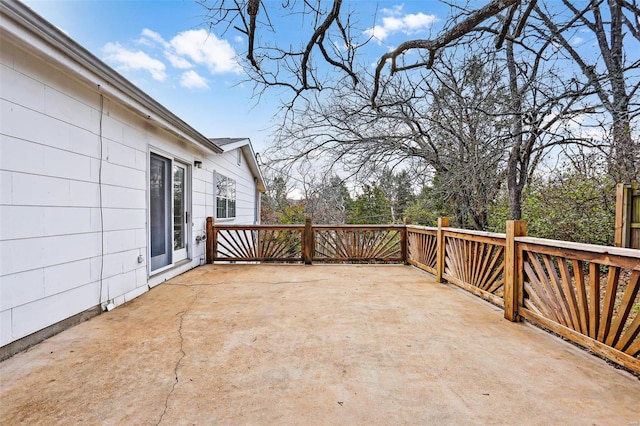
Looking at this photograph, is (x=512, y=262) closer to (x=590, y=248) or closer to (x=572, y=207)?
(x=590, y=248)

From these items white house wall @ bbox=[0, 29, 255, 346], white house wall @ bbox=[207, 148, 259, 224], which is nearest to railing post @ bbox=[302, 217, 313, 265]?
white house wall @ bbox=[207, 148, 259, 224]

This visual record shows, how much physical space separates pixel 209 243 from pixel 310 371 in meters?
4.70

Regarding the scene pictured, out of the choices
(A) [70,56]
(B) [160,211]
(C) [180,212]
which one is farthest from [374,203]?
(A) [70,56]

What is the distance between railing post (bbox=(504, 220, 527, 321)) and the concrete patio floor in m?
0.15

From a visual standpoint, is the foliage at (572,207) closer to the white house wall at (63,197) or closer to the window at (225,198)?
the window at (225,198)

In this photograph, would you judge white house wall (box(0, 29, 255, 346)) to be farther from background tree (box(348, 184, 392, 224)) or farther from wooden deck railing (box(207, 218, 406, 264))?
background tree (box(348, 184, 392, 224))

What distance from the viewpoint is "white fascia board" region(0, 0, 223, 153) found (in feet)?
6.69

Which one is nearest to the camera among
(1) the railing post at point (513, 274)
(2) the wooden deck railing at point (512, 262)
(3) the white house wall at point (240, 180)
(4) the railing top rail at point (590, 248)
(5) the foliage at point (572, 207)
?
(4) the railing top rail at point (590, 248)

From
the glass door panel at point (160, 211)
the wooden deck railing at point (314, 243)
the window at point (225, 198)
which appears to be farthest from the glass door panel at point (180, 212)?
the window at point (225, 198)

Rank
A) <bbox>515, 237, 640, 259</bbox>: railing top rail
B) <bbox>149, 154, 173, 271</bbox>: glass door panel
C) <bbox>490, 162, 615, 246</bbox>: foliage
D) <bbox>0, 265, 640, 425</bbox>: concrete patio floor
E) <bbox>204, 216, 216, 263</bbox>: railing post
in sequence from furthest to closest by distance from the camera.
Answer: <bbox>204, 216, 216, 263</bbox>: railing post → <bbox>490, 162, 615, 246</bbox>: foliage → <bbox>149, 154, 173, 271</bbox>: glass door panel → <bbox>515, 237, 640, 259</bbox>: railing top rail → <bbox>0, 265, 640, 425</bbox>: concrete patio floor

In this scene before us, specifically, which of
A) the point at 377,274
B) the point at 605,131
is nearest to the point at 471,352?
the point at 377,274

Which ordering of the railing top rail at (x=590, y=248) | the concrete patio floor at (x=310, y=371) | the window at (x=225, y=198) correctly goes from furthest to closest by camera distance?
the window at (x=225, y=198) < the railing top rail at (x=590, y=248) < the concrete patio floor at (x=310, y=371)

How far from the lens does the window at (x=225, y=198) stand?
702 cm

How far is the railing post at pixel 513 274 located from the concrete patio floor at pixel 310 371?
0.50 ft
